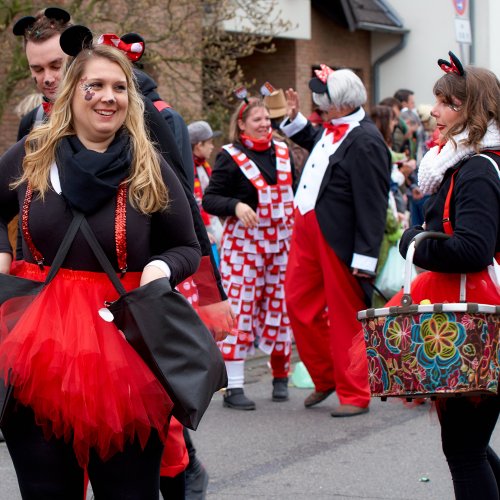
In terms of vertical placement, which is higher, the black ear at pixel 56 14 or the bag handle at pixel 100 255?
the black ear at pixel 56 14

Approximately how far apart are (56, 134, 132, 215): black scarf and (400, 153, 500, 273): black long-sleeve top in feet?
3.65

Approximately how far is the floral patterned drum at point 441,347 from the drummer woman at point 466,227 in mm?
227

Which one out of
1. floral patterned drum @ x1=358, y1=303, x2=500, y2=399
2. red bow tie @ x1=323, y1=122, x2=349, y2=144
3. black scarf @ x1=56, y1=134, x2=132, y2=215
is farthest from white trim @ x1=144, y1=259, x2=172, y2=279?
red bow tie @ x1=323, y1=122, x2=349, y2=144

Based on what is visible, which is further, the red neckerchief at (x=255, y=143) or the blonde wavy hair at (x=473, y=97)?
the red neckerchief at (x=255, y=143)

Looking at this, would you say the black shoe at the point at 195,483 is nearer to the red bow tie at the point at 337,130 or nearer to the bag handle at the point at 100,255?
the bag handle at the point at 100,255

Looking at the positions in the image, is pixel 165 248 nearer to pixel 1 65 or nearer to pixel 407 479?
pixel 407 479

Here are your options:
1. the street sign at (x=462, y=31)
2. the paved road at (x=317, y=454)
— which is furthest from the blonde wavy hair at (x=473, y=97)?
the street sign at (x=462, y=31)

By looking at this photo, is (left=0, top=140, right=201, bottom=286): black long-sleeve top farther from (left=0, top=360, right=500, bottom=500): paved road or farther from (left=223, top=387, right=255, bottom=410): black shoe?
(left=223, top=387, right=255, bottom=410): black shoe

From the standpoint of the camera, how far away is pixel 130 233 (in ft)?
11.5

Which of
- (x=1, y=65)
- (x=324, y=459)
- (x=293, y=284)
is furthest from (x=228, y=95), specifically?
(x=324, y=459)

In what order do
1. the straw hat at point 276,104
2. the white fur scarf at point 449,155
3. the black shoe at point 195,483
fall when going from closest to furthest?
the white fur scarf at point 449,155
the black shoe at point 195,483
the straw hat at point 276,104

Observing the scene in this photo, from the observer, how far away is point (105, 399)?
333cm

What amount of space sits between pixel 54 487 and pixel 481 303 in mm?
1559

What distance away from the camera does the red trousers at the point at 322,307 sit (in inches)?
286
